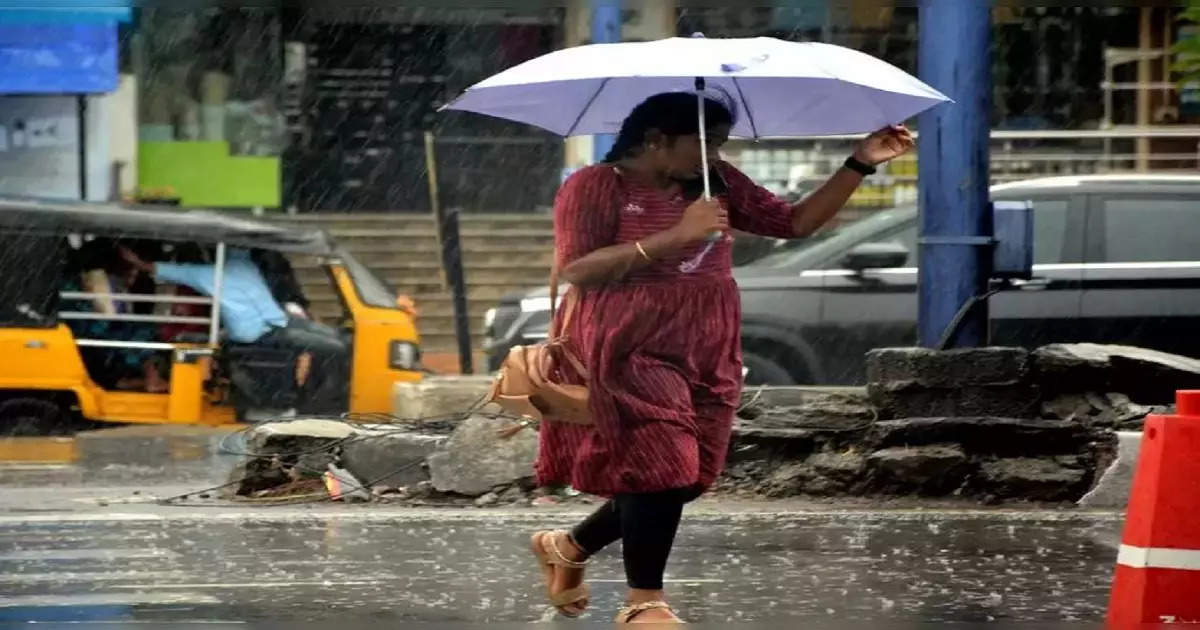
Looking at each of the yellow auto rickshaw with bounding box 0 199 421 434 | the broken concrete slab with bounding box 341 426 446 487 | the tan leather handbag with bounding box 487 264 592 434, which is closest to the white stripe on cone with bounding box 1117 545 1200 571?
the tan leather handbag with bounding box 487 264 592 434

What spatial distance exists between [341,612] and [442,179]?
19620 millimetres

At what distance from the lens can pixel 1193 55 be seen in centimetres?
914

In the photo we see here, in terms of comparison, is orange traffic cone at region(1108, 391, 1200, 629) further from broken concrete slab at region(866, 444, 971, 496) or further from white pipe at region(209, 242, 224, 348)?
white pipe at region(209, 242, 224, 348)

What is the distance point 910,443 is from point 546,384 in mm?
3655

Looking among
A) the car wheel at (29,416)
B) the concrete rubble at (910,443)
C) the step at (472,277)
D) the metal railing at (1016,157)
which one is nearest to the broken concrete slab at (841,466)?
the concrete rubble at (910,443)

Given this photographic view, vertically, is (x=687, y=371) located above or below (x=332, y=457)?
above

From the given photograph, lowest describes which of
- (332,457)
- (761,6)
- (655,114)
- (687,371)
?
(332,457)

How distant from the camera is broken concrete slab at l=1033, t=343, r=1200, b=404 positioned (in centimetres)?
903

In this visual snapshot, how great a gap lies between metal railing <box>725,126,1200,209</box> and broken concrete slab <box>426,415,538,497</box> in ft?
43.9

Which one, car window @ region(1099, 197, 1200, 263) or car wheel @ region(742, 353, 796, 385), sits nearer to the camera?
car window @ region(1099, 197, 1200, 263)

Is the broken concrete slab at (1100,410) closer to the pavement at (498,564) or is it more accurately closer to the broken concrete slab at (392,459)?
the pavement at (498,564)

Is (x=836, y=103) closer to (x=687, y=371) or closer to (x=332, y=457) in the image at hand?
(x=687, y=371)

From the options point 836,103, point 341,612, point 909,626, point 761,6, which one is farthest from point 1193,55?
point 761,6

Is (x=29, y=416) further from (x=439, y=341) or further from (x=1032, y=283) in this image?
(x=439, y=341)
